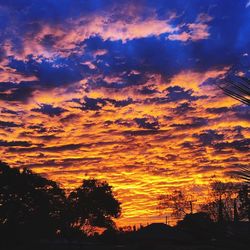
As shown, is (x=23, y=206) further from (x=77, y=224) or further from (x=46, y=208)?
(x=77, y=224)

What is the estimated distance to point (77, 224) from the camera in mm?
56938

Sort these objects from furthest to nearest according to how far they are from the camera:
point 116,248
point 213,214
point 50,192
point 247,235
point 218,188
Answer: point 213,214 → point 218,188 → point 247,235 → point 50,192 → point 116,248

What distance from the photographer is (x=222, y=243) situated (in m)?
44.8

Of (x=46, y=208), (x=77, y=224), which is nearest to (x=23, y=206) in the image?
(x=46, y=208)

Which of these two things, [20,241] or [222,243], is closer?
[20,241]

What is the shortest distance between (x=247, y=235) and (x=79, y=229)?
23705 mm

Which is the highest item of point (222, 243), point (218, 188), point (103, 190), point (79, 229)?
point (218, 188)

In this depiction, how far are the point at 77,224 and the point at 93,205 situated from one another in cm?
351

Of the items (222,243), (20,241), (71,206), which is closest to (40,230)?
(20,241)

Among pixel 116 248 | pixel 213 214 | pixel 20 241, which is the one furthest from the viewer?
pixel 213 214

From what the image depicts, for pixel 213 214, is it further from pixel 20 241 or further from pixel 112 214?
pixel 20 241

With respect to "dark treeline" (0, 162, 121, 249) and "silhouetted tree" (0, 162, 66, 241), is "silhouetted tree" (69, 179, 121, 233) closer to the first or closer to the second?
"dark treeline" (0, 162, 121, 249)

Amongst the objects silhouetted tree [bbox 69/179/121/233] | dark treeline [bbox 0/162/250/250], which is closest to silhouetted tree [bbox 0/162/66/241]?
dark treeline [bbox 0/162/250/250]

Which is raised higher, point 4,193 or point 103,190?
point 103,190
